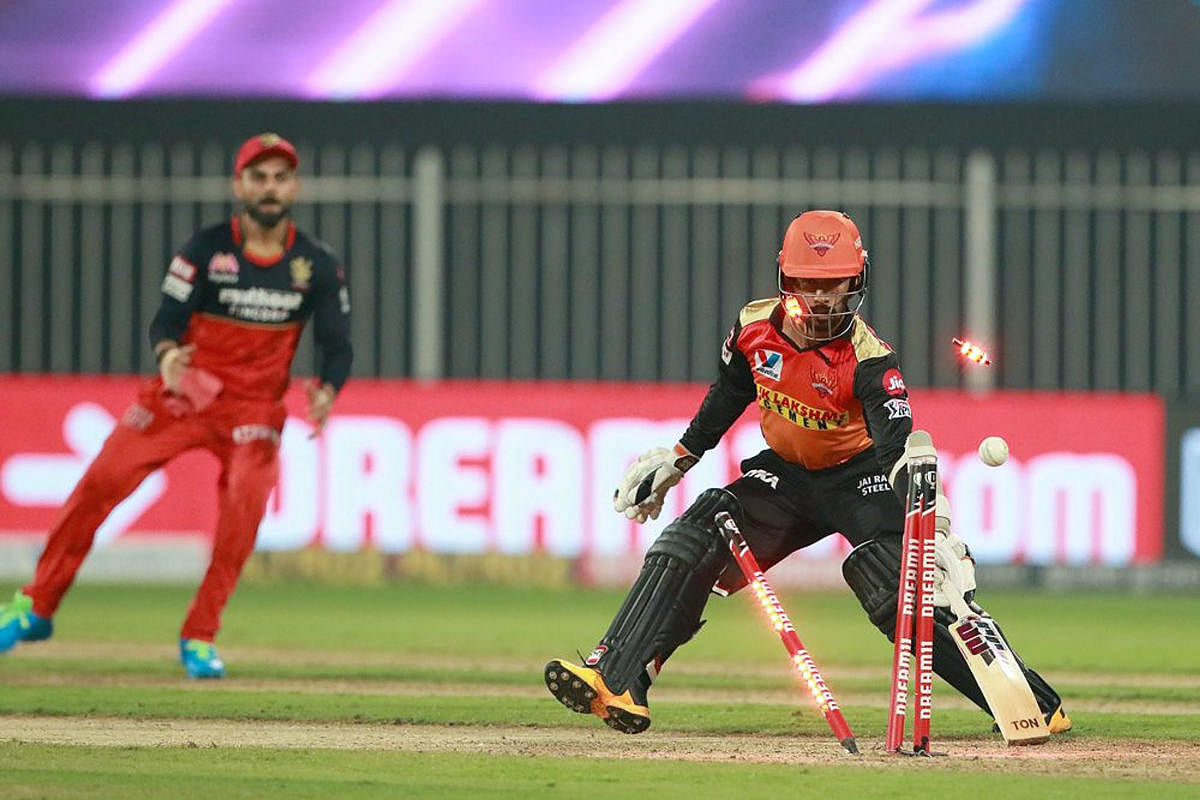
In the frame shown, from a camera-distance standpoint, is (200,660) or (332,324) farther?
(332,324)

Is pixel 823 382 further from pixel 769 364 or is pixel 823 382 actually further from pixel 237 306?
pixel 237 306

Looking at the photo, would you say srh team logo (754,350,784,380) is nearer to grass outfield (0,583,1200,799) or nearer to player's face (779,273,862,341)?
player's face (779,273,862,341)

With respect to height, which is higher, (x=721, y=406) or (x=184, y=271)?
(x=184, y=271)

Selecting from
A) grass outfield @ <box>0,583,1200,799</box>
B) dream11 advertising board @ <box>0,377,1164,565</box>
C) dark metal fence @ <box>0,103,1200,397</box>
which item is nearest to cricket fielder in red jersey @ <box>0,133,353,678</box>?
grass outfield @ <box>0,583,1200,799</box>

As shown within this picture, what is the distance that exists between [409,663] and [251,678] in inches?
40.5

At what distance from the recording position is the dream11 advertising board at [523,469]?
593 inches

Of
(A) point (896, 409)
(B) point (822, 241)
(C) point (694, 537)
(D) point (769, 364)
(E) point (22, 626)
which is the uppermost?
(B) point (822, 241)

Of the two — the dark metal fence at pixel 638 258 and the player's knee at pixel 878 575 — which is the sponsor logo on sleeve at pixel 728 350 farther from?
the dark metal fence at pixel 638 258

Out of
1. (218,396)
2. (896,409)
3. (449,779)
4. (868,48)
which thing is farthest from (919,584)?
(868,48)

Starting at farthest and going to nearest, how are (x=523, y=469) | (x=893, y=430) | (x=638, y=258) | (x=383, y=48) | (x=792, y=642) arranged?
(x=383, y=48) → (x=638, y=258) → (x=523, y=469) → (x=893, y=430) → (x=792, y=642)

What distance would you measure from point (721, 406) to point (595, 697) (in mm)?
1162

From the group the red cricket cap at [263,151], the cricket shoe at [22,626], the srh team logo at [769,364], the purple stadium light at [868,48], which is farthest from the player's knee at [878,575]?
the purple stadium light at [868,48]

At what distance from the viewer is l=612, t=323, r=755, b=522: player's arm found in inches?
324

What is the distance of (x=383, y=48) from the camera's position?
17.3 metres
